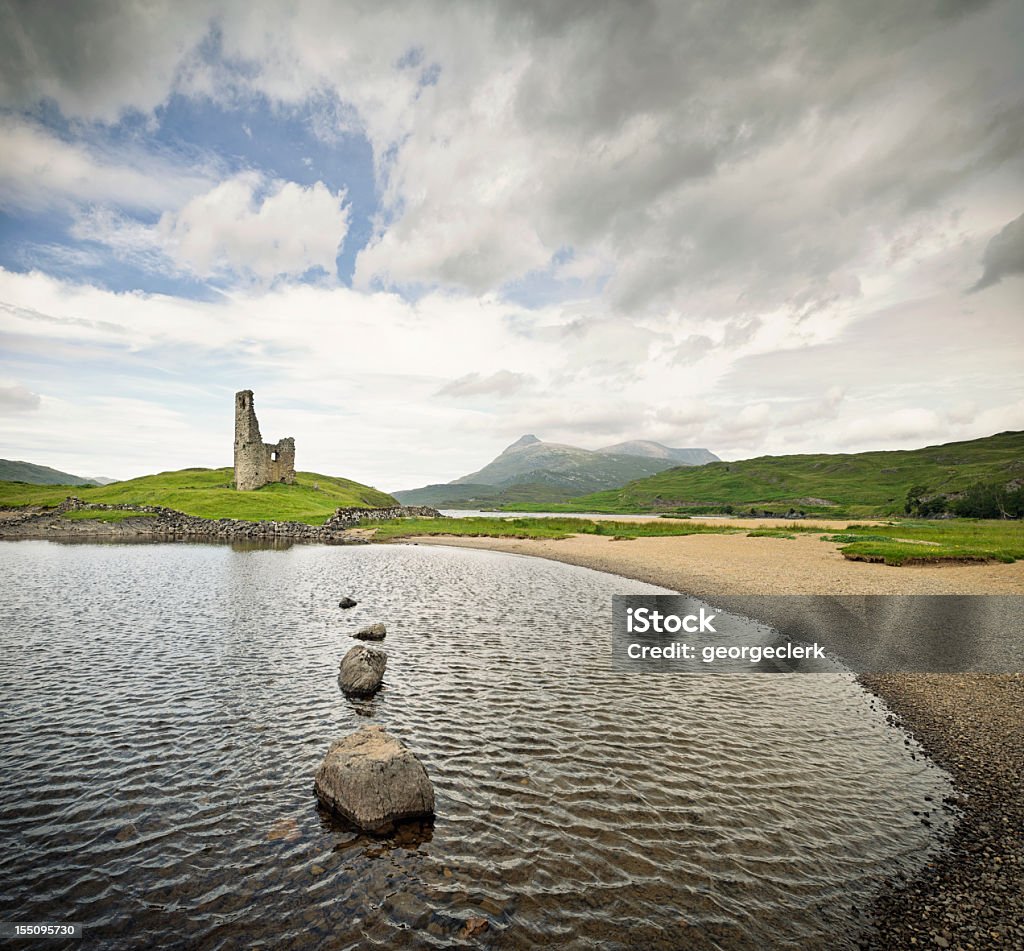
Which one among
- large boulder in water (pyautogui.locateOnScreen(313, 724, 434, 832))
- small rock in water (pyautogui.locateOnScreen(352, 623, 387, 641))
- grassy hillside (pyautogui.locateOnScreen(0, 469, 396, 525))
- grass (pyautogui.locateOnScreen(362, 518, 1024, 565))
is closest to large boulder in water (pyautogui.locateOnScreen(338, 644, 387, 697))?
small rock in water (pyautogui.locateOnScreen(352, 623, 387, 641))

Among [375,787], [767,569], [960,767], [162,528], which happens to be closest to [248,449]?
[162,528]

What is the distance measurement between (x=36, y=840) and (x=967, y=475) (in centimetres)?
21268

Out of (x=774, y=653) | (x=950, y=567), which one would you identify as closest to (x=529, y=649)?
(x=774, y=653)

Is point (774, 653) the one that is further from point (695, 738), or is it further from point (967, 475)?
point (967, 475)

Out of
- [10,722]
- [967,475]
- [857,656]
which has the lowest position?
[857,656]

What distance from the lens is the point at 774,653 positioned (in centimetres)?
2334

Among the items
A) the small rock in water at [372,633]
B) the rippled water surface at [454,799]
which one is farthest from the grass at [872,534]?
the small rock in water at [372,633]

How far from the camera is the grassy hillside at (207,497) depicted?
3524 inches

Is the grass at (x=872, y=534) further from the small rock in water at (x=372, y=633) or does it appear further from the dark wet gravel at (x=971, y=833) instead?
the small rock in water at (x=372, y=633)

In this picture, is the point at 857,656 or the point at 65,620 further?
the point at 65,620

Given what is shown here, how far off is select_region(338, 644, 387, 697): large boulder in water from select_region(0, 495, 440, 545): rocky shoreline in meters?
60.7

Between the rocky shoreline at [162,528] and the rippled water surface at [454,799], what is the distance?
190ft

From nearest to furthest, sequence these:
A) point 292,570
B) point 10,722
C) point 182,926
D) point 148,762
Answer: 1. point 182,926
2. point 148,762
3. point 10,722
4. point 292,570

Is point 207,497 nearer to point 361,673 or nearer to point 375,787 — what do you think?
point 361,673
